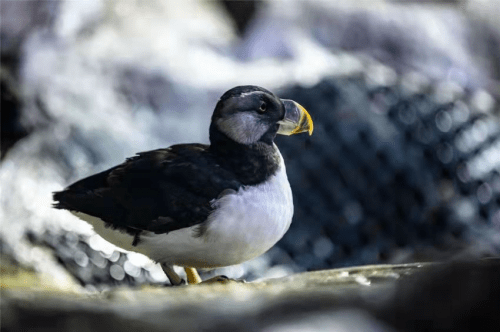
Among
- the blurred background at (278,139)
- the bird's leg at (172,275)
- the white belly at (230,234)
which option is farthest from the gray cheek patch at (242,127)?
the blurred background at (278,139)

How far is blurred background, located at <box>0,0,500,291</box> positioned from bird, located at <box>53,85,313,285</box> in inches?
45.8

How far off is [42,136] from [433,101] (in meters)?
2.02

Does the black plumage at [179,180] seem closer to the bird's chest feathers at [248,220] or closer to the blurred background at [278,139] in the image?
the bird's chest feathers at [248,220]

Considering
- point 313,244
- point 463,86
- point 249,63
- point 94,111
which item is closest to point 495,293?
point 313,244

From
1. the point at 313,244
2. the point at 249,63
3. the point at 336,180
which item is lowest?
the point at 313,244

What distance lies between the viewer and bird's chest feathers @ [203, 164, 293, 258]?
1919mm

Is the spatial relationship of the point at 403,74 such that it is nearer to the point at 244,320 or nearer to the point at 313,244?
the point at 313,244

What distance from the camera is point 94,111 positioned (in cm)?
390

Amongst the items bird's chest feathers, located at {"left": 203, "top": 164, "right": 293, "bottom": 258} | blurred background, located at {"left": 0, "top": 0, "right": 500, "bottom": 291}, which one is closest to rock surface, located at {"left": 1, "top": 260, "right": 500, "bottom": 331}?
bird's chest feathers, located at {"left": 203, "top": 164, "right": 293, "bottom": 258}

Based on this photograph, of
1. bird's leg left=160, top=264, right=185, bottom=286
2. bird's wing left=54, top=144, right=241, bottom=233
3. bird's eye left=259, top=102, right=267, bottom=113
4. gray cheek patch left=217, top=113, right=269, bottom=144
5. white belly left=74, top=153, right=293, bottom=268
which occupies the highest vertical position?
bird's eye left=259, top=102, right=267, bottom=113

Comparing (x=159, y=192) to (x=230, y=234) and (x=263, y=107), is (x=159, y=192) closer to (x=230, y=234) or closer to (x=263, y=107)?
(x=230, y=234)

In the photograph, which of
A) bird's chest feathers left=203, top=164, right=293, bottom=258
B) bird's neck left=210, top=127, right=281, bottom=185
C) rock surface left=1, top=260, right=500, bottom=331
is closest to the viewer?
rock surface left=1, top=260, right=500, bottom=331

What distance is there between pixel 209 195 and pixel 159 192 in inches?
5.4

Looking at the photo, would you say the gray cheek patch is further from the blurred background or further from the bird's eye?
the blurred background
